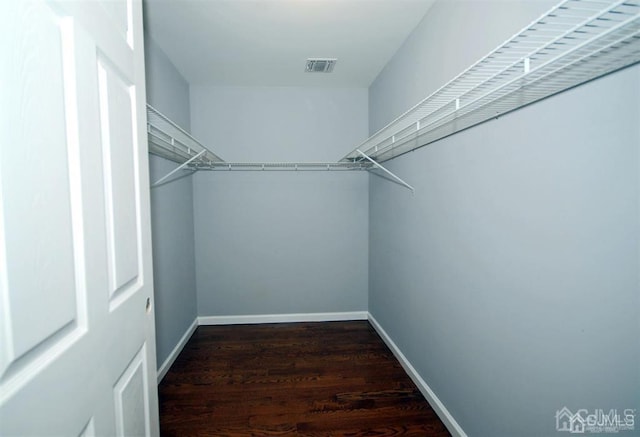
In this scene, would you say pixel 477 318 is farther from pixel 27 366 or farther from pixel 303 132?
pixel 303 132

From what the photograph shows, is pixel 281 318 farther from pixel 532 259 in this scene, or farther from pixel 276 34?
pixel 276 34

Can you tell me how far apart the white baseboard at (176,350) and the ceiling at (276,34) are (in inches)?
94.9

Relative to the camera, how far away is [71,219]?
60cm

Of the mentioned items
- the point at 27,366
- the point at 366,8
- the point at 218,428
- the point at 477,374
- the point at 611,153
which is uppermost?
the point at 366,8

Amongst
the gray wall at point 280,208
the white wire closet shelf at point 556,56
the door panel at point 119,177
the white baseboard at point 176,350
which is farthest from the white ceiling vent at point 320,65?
the white baseboard at point 176,350

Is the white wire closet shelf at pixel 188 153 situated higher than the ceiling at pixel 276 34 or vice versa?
the ceiling at pixel 276 34

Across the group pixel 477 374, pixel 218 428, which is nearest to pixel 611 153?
pixel 477 374

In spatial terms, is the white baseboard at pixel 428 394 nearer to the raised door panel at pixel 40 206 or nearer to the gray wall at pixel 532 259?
the gray wall at pixel 532 259

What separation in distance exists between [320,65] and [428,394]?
265cm

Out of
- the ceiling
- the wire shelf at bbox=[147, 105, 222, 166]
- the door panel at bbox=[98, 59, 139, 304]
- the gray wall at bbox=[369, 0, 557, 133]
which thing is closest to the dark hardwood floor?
the door panel at bbox=[98, 59, 139, 304]

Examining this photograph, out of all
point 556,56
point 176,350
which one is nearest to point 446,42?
point 556,56

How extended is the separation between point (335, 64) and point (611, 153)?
80.9 inches

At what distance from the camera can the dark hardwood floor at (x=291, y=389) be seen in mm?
1571

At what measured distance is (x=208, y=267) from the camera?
2.80 metres
